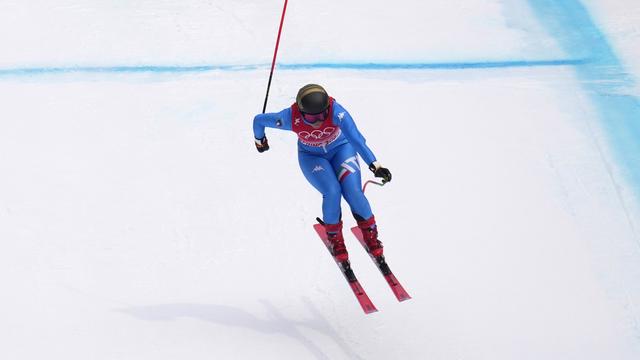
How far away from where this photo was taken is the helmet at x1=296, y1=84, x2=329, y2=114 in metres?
4.53

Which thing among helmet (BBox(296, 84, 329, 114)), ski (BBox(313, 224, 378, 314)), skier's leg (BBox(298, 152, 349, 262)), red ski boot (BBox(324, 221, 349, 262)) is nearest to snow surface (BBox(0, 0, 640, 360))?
ski (BBox(313, 224, 378, 314))

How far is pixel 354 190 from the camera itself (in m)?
4.91

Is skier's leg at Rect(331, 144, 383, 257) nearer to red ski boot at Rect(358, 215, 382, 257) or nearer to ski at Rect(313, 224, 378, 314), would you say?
red ski boot at Rect(358, 215, 382, 257)

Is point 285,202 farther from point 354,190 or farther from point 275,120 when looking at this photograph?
point 275,120

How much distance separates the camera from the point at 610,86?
24.5 feet

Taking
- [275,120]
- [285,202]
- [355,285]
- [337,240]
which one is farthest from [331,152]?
[285,202]

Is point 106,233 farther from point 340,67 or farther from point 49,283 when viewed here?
point 340,67

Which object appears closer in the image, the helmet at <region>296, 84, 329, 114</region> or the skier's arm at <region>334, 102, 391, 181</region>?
the helmet at <region>296, 84, 329, 114</region>

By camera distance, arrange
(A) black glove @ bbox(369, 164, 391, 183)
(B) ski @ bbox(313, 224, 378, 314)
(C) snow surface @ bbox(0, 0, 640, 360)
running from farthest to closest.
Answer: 1. (C) snow surface @ bbox(0, 0, 640, 360)
2. (B) ski @ bbox(313, 224, 378, 314)
3. (A) black glove @ bbox(369, 164, 391, 183)

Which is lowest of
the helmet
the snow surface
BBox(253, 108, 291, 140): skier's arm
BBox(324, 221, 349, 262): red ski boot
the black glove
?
the snow surface

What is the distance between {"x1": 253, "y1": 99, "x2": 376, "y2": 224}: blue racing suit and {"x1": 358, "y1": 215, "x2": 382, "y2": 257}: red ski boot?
5 centimetres

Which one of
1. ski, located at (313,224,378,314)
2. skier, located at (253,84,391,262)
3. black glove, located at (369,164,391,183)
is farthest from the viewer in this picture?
ski, located at (313,224,378,314)

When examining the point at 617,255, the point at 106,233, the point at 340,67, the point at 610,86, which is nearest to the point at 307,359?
the point at 106,233

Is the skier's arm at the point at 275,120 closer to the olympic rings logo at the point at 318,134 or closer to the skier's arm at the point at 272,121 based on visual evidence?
the skier's arm at the point at 272,121
